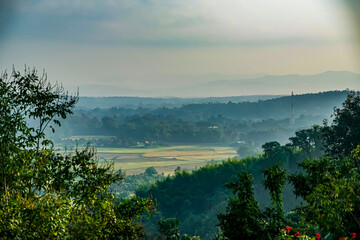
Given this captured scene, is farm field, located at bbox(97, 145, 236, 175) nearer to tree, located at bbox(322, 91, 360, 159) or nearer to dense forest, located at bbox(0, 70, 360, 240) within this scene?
tree, located at bbox(322, 91, 360, 159)

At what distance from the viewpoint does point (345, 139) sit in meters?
32.8

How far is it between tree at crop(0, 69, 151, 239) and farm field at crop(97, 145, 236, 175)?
102m

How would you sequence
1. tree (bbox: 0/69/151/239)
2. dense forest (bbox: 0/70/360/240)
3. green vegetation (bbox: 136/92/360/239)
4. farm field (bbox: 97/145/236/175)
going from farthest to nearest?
farm field (bbox: 97/145/236/175) → green vegetation (bbox: 136/92/360/239) → tree (bbox: 0/69/151/239) → dense forest (bbox: 0/70/360/240)

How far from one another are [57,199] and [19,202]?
771mm

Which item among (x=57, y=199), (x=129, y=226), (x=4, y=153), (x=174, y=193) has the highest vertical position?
(x=4, y=153)

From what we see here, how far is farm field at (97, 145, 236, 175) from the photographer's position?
120312 millimetres

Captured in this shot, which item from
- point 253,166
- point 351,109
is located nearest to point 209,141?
point 253,166

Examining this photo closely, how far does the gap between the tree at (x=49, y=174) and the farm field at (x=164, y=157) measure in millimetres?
102125

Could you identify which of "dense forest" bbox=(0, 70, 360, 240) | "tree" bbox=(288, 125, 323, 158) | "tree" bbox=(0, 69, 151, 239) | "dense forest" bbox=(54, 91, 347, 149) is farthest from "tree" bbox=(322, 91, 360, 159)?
"dense forest" bbox=(54, 91, 347, 149)

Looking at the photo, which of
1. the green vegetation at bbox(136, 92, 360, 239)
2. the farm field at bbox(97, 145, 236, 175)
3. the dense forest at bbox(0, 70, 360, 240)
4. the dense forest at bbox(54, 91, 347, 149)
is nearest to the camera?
the dense forest at bbox(0, 70, 360, 240)

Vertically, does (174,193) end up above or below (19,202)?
below

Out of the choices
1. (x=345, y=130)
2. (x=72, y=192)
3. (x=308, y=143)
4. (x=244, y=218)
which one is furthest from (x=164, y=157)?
(x=72, y=192)

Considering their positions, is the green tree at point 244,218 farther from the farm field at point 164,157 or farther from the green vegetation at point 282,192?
the farm field at point 164,157

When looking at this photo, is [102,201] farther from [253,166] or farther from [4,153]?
[253,166]
